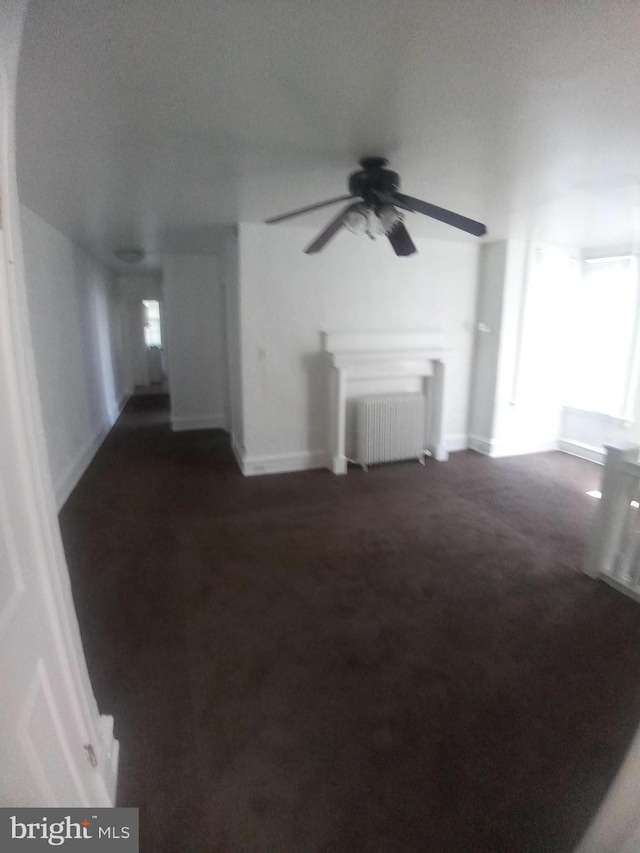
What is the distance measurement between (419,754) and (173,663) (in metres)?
1.11

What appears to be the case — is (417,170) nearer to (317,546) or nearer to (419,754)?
(317,546)

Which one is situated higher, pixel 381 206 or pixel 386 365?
pixel 381 206

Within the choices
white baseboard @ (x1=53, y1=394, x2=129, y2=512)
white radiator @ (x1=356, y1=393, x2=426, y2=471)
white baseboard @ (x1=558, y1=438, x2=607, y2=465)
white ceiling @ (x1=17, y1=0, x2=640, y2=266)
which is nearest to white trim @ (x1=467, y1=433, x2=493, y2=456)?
white radiator @ (x1=356, y1=393, x2=426, y2=471)

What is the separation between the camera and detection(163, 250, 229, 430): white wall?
5.37 m

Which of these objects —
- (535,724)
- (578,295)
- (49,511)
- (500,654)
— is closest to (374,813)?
(535,724)

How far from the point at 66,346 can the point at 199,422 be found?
201cm

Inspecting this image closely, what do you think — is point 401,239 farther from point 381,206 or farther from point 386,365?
point 386,365

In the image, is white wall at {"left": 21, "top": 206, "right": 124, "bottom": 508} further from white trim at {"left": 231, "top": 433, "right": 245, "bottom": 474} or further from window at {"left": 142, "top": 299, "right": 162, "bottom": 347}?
window at {"left": 142, "top": 299, "right": 162, "bottom": 347}

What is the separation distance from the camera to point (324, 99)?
1634 millimetres

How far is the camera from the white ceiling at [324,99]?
120 centimetres

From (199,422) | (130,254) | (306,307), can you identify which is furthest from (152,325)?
(306,307)

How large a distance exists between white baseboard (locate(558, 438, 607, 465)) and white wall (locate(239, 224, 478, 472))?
2.16m

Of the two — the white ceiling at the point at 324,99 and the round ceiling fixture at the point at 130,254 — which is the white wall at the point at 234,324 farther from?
the white ceiling at the point at 324,99

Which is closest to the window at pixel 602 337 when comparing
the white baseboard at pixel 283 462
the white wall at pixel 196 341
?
the white baseboard at pixel 283 462
